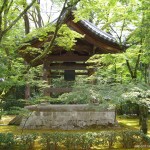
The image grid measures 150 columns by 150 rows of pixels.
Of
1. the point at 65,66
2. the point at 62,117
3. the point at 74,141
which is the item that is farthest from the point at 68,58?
the point at 74,141

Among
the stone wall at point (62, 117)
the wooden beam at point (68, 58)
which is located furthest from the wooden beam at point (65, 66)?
the stone wall at point (62, 117)

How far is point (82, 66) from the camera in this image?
1262 centimetres

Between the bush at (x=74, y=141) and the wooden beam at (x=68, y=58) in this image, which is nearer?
the bush at (x=74, y=141)

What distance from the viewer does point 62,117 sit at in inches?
475

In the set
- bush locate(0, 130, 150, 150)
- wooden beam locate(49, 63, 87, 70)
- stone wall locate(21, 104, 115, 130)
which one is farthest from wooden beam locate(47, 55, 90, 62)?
bush locate(0, 130, 150, 150)

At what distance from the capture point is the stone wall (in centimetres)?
1200

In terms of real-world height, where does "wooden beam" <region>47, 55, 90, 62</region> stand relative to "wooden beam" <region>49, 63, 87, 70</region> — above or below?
above

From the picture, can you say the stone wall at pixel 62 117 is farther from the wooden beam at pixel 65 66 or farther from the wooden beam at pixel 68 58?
the wooden beam at pixel 68 58

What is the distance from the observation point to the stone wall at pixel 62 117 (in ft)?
39.4

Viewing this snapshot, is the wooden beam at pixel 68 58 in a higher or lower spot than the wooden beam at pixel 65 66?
higher

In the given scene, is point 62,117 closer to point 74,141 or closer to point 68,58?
point 68,58

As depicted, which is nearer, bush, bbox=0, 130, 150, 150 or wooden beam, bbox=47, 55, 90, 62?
bush, bbox=0, 130, 150, 150

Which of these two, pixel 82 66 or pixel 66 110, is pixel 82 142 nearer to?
pixel 66 110

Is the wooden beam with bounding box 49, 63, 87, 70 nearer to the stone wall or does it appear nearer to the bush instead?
the stone wall
